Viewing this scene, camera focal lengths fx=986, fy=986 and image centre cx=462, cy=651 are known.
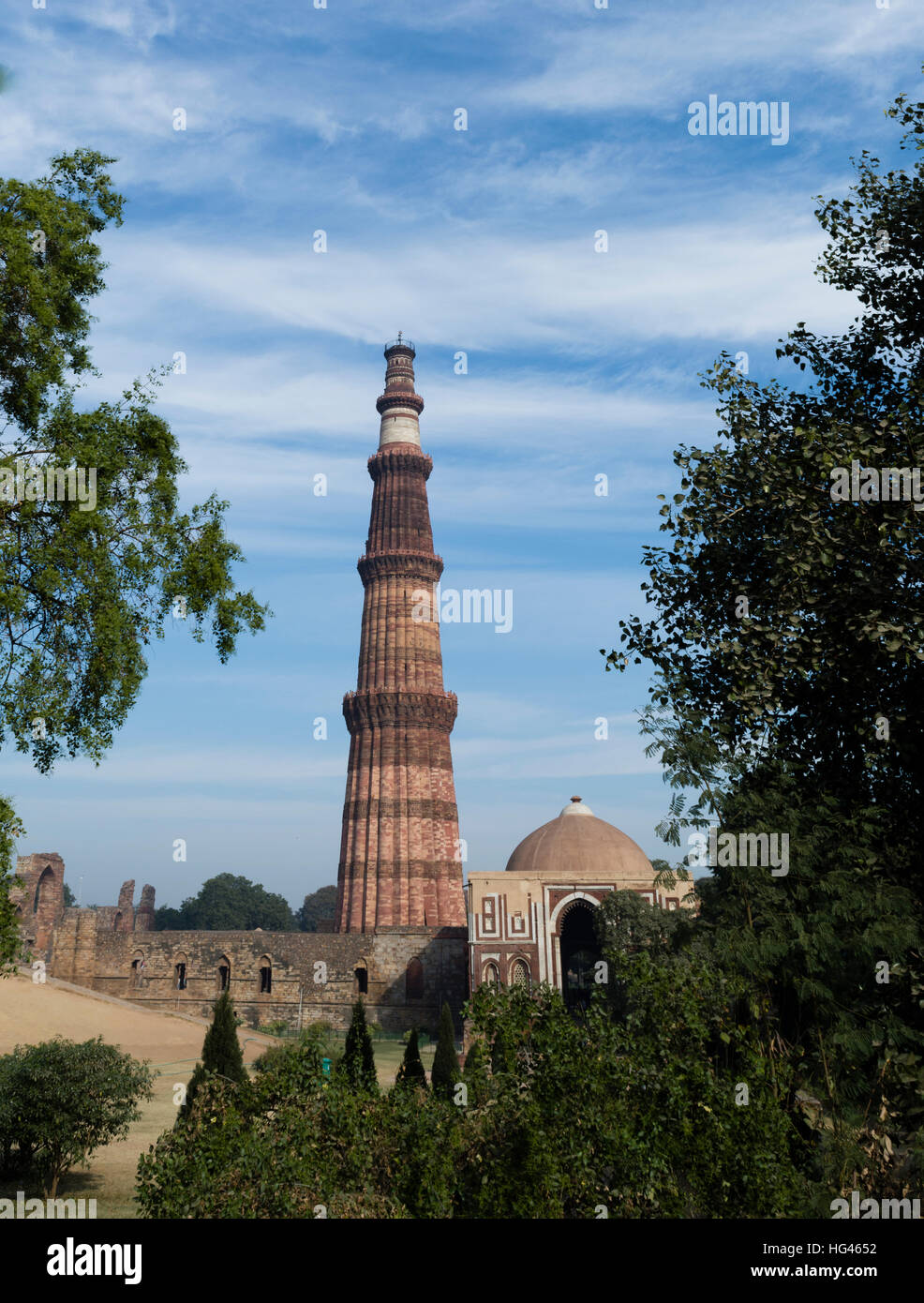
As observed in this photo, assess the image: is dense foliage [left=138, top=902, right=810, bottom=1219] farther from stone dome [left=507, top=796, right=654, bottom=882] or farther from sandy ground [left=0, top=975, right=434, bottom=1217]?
stone dome [left=507, top=796, right=654, bottom=882]

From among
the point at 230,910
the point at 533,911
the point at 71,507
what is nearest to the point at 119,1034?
the point at 533,911

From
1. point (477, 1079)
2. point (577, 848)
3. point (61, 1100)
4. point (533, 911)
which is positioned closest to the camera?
point (477, 1079)

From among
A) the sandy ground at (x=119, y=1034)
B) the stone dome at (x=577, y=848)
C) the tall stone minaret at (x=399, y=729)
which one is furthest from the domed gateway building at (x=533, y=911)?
the sandy ground at (x=119, y=1034)

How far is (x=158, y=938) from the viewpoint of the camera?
46.6m

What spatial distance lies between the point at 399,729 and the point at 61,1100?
34774 millimetres

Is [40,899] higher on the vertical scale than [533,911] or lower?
lower

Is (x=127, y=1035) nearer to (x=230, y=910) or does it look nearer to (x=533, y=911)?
(x=533, y=911)

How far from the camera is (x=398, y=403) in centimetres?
5506

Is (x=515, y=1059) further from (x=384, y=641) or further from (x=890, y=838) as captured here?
(x=384, y=641)

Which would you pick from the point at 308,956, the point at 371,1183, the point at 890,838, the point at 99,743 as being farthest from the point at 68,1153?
the point at 308,956

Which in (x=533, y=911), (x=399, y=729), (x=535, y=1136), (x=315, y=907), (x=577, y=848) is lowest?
(x=315, y=907)

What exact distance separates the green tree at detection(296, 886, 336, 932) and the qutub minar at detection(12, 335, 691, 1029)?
202ft

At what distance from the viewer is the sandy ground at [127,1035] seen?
21.7 m
